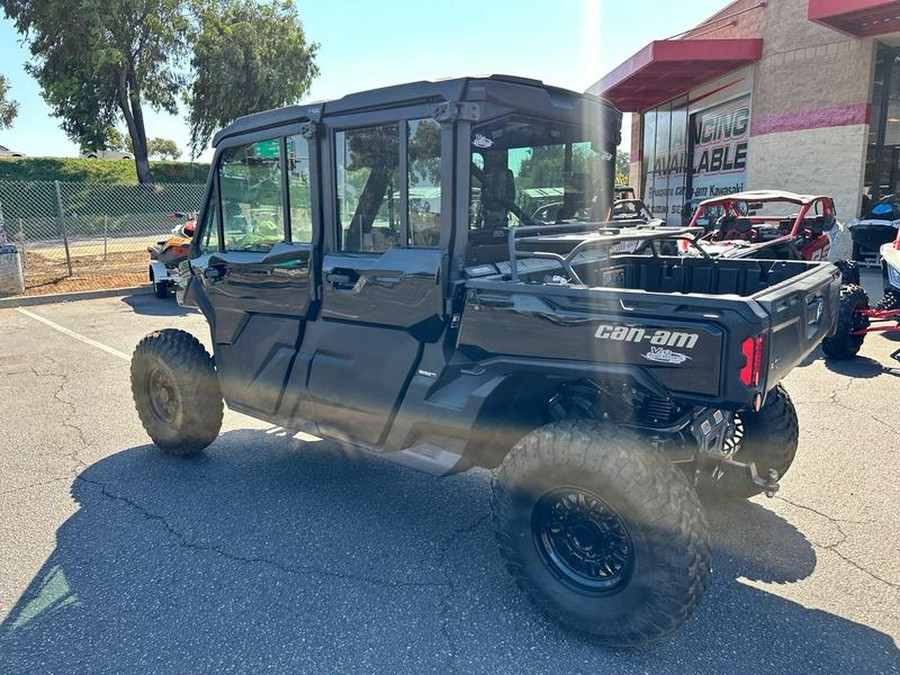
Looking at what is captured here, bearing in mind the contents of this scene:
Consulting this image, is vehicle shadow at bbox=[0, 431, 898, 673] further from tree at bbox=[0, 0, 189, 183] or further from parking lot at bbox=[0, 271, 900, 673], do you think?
tree at bbox=[0, 0, 189, 183]

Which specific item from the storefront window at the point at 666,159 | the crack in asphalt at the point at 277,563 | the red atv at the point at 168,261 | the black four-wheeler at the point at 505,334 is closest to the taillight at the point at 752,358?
the black four-wheeler at the point at 505,334

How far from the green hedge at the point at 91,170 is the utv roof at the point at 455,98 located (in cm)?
2989

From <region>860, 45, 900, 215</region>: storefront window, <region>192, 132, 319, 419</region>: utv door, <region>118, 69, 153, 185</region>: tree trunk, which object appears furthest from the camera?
<region>118, 69, 153, 185</region>: tree trunk

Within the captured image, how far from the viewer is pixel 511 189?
11.8ft

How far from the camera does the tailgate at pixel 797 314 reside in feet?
8.18

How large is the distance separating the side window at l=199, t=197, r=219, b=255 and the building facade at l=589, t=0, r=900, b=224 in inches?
518

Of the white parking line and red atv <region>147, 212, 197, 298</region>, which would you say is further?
red atv <region>147, 212, 197, 298</region>

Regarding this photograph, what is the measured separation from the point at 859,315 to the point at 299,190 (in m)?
5.81

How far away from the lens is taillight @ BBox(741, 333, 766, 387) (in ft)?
7.66

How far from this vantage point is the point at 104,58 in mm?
24578

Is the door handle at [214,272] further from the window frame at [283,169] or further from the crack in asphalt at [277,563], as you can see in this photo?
the crack in asphalt at [277,563]

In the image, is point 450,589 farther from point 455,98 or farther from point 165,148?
point 165,148

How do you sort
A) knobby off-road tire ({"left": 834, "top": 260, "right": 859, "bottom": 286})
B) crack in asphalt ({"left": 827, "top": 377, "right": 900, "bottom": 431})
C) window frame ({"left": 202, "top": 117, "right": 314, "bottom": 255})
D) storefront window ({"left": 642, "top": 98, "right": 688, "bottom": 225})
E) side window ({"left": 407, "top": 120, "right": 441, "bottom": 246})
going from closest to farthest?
side window ({"left": 407, "top": 120, "right": 441, "bottom": 246}) → window frame ({"left": 202, "top": 117, "right": 314, "bottom": 255}) → crack in asphalt ({"left": 827, "top": 377, "right": 900, "bottom": 431}) → knobby off-road tire ({"left": 834, "top": 260, "right": 859, "bottom": 286}) → storefront window ({"left": 642, "top": 98, "right": 688, "bottom": 225})

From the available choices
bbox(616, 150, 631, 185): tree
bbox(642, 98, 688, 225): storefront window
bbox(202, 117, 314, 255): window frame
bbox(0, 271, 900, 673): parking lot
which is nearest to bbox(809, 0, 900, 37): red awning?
bbox(616, 150, 631, 185): tree
